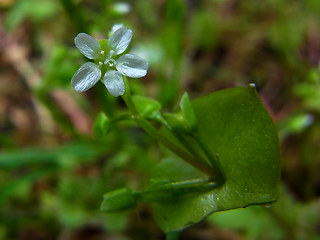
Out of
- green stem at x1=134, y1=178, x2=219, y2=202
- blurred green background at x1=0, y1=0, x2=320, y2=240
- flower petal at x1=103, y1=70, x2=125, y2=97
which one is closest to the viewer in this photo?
flower petal at x1=103, y1=70, x2=125, y2=97

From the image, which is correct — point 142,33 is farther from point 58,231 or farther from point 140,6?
point 58,231

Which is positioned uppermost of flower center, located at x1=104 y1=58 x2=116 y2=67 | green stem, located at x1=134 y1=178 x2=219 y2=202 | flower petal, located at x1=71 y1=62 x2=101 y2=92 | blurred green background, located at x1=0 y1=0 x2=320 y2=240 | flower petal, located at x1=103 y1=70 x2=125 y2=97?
flower petal, located at x1=71 y1=62 x2=101 y2=92

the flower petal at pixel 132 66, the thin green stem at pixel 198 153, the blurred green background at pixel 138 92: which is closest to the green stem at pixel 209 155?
the thin green stem at pixel 198 153

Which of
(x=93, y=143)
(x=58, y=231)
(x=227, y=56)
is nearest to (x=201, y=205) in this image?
(x=93, y=143)

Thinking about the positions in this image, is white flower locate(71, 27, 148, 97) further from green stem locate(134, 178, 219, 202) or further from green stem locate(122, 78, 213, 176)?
green stem locate(134, 178, 219, 202)

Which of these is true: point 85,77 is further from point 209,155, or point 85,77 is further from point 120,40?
point 209,155

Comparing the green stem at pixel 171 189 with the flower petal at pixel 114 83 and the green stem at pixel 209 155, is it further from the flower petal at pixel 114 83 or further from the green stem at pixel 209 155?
the flower petal at pixel 114 83

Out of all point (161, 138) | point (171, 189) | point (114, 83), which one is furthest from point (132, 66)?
point (171, 189)

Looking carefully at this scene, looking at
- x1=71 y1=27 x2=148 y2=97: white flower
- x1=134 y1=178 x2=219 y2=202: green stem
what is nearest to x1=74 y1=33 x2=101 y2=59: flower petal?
x1=71 y1=27 x2=148 y2=97: white flower
